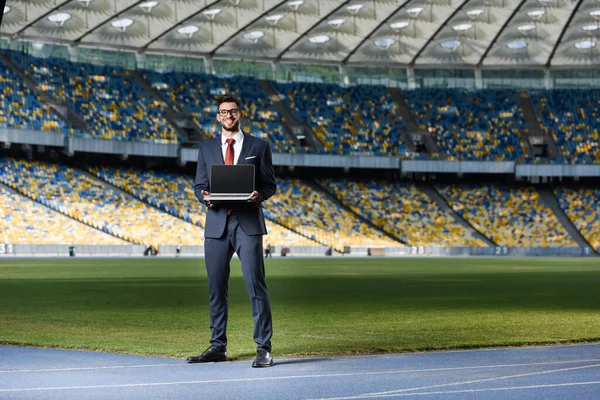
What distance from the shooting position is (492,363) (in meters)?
10.0

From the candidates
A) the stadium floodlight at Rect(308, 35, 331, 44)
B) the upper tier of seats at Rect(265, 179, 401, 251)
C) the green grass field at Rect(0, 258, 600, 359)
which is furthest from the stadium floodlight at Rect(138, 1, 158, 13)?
the green grass field at Rect(0, 258, 600, 359)

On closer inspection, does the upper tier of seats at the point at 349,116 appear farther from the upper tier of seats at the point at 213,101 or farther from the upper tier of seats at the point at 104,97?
the upper tier of seats at the point at 104,97

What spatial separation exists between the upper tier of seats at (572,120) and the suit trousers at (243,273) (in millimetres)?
81292

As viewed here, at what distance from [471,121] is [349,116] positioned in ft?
36.3

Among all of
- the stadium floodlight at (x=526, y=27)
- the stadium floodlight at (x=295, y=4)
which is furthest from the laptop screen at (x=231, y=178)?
the stadium floodlight at (x=526, y=27)

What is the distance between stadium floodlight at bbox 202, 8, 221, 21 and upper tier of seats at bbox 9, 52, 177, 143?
12.1m

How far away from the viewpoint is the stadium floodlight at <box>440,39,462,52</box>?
8189 centimetres

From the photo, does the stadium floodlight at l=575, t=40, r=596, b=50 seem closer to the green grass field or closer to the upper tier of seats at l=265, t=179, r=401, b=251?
the upper tier of seats at l=265, t=179, r=401, b=251

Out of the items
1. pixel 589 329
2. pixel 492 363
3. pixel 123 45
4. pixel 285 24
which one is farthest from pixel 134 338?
pixel 123 45

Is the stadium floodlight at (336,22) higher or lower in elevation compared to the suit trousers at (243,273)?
higher

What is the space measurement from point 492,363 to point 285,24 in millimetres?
67618

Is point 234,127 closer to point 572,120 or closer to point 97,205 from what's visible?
point 97,205

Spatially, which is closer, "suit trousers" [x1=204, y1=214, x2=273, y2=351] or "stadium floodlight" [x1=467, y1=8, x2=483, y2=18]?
"suit trousers" [x1=204, y1=214, x2=273, y2=351]

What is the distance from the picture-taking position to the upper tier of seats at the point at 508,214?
8112cm
